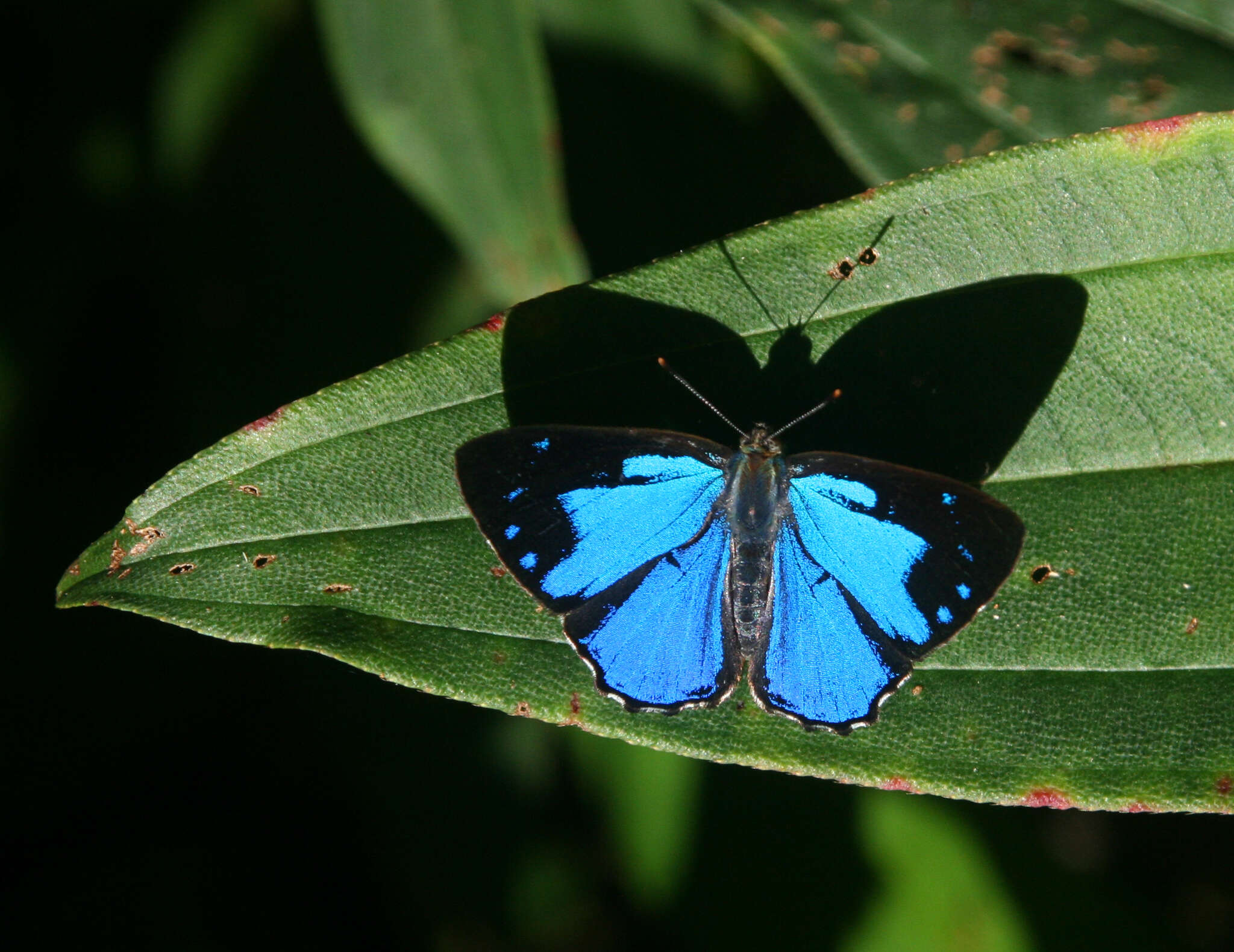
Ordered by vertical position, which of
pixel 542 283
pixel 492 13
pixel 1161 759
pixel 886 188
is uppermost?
pixel 492 13

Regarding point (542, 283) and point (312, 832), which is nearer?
point (542, 283)

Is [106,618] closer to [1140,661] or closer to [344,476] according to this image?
[344,476]

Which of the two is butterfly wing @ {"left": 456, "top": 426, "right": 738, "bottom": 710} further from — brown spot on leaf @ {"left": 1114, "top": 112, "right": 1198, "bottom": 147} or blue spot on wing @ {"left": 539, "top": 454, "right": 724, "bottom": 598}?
brown spot on leaf @ {"left": 1114, "top": 112, "right": 1198, "bottom": 147}

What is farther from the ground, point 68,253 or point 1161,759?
point 68,253

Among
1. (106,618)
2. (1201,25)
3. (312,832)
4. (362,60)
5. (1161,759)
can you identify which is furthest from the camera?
(312,832)

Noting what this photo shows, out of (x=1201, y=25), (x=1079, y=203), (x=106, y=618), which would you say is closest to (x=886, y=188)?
(x=1079, y=203)

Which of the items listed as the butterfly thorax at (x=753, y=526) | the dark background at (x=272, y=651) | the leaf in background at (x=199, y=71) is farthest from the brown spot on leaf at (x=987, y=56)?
the leaf in background at (x=199, y=71)

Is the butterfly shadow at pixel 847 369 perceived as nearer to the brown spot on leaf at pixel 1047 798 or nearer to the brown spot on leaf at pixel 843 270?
the brown spot on leaf at pixel 843 270
